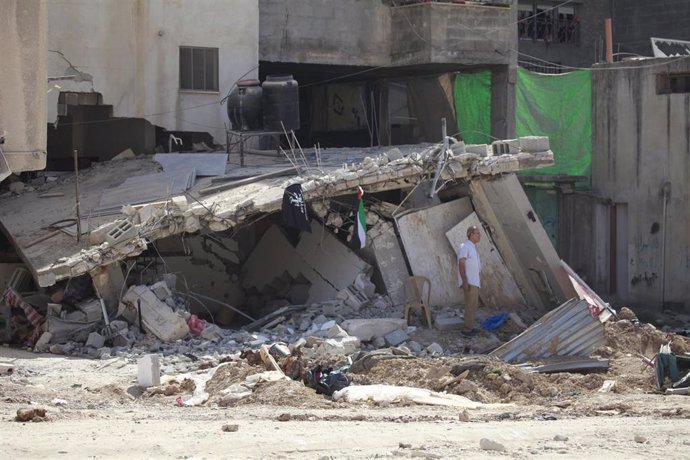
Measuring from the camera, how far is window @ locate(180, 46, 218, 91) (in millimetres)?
23672

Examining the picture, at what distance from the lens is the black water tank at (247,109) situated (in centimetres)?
2159

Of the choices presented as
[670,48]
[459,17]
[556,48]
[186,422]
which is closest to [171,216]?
[186,422]

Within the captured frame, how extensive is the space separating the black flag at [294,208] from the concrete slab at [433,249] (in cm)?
194

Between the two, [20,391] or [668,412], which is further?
[20,391]

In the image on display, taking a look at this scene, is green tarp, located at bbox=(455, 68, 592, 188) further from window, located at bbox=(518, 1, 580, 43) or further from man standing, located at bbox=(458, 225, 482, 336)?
man standing, located at bbox=(458, 225, 482, 336)

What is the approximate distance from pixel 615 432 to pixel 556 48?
2332 centimetres

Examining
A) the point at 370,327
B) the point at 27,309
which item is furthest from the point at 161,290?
the point at 370,327

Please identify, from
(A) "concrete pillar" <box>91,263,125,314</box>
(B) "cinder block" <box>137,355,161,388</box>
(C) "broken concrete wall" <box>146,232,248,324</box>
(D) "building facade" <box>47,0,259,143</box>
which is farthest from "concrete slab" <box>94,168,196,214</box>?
(B) "cinder block" <box>137,355,161,388</box>

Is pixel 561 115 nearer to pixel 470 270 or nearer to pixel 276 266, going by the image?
pixel 276 266

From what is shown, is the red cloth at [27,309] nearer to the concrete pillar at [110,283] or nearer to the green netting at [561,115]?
the concrete pillar at [110,283]

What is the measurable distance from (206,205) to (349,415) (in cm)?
578

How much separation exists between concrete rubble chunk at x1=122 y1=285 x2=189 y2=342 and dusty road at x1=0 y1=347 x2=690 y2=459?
1.86 m

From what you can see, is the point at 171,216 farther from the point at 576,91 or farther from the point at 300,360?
→ the point at 576,91

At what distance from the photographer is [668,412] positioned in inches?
507
